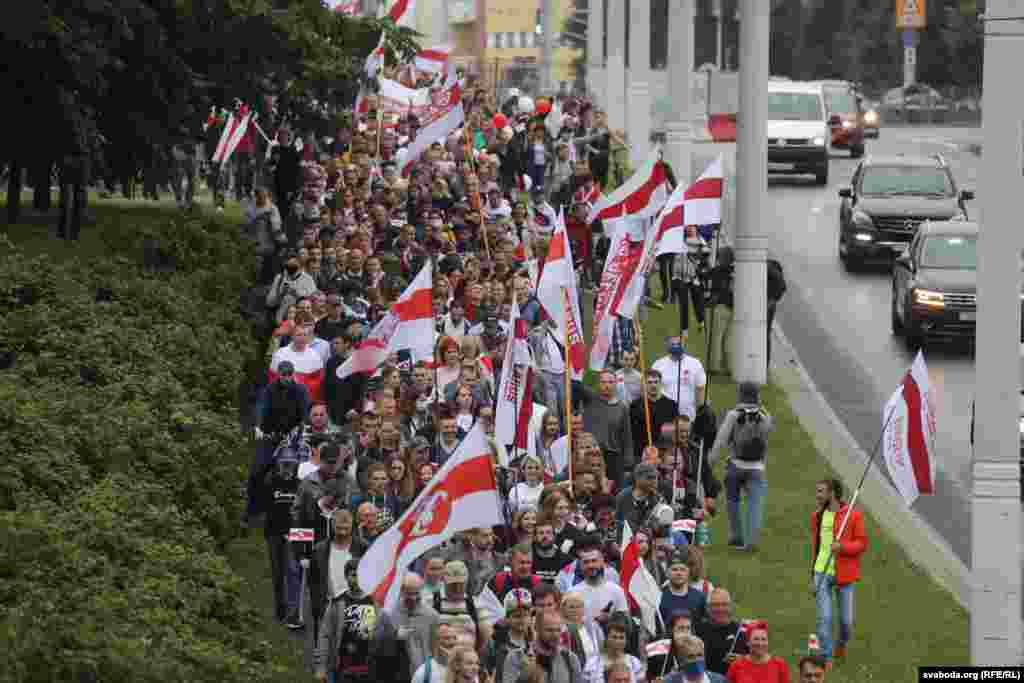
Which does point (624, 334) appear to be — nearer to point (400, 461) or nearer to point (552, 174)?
point (400, 461)

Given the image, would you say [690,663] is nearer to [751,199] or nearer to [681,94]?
[751,199]

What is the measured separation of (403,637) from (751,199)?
42.2ft

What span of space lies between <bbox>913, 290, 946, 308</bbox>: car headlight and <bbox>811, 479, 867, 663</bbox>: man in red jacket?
13324mm

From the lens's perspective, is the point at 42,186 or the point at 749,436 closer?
the point at 749,436

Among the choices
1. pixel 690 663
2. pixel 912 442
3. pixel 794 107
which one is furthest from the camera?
pixel 794 107

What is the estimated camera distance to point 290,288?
76.6 feet

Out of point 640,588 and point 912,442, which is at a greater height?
point 912,442

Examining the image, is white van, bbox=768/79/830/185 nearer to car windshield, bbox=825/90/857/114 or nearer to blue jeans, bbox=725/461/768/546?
car windshield, bbox=825/90/857/114

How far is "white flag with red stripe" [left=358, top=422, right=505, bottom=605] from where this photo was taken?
1323 centimetres

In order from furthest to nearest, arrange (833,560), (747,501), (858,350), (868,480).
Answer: (858,350)
(868,480)
(747,501)
(833,560)

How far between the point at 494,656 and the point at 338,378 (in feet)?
21.5

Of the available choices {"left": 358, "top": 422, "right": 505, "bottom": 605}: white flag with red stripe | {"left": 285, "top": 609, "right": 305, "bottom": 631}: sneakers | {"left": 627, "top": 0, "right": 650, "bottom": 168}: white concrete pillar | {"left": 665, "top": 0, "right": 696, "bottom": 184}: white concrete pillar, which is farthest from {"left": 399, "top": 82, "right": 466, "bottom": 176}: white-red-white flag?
{"left": 627, "top": 0, "right": 650, "bottom": 168}: white concrete pillar

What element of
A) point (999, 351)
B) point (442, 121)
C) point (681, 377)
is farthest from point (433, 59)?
point (999, 351)

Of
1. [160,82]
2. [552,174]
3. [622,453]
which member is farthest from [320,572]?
[552,174]
